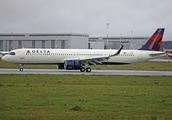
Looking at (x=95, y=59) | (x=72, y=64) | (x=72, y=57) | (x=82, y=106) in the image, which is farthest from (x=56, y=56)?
(x=82, y=106)

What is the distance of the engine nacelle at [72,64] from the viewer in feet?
123

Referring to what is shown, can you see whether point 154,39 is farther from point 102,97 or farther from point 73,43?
point 73,43

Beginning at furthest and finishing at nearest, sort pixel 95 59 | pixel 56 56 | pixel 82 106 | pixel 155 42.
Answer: pixel 155 42
pixel 56 56
pixel 95 59
pixel 82 106

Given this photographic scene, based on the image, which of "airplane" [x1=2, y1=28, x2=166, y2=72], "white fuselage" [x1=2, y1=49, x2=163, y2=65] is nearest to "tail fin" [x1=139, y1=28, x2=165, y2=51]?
"airplane" [x1=2, y1=28, x2=166, y2=72]

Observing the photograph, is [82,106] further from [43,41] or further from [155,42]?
[43,41]

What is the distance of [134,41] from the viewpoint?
140m

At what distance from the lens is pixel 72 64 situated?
123 ft

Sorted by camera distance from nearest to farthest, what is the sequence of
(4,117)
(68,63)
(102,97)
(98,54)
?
(4,117) → (102,97) → (68,63) → (98,54)

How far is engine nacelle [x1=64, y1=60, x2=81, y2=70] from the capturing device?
3738cm

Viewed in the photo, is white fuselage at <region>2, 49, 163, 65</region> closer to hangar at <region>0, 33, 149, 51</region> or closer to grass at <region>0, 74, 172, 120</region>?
grass at <region>0, 74, 172, 120</region>

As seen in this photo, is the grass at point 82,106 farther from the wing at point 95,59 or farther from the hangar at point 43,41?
the hangar at point 43,41

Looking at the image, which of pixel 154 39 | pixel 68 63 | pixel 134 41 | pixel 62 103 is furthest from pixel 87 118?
pixel 134 41

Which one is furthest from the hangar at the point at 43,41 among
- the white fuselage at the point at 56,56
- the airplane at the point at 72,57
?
the white fuselage at the point at 56,56

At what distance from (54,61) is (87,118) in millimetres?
28707
